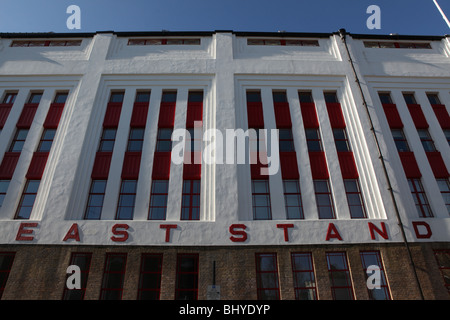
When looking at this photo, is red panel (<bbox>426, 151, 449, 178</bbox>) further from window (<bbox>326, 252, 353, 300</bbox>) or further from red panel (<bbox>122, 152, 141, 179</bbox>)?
red panel (<bbox>122, 152, 141, 179</bbox>)

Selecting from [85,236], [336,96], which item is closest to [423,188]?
[336,96]

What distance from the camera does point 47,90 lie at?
22.4 m

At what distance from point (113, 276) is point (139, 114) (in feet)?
36.9

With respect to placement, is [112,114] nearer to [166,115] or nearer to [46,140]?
[166,115]

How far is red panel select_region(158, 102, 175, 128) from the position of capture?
20.7 metres

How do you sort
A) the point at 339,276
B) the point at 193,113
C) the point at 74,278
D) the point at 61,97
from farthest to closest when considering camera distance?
1. the point at 61,97
2. the point at 193,113
3. the point at 339,276
4. the point at 74,278

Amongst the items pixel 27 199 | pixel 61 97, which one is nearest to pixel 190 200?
pixel 27 199

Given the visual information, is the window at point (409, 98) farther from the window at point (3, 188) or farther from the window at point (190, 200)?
the window at point (3, 188)

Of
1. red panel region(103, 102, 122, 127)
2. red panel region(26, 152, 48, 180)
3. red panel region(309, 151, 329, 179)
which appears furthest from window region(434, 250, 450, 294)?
red panel region(26, 152, 48, 180)

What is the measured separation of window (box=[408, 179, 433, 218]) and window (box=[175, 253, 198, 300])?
1439 centimetres

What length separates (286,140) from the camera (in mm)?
20344

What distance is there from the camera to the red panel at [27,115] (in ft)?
68.2
